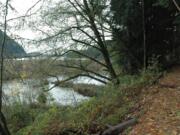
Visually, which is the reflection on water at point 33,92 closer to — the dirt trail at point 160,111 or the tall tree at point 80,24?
the tall tree at point 80,24

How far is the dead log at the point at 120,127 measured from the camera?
980 cm

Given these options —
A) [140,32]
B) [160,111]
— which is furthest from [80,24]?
[160,111]

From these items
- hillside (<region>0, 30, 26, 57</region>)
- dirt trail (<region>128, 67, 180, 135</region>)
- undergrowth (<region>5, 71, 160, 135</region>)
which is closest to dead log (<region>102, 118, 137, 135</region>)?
dirt trail (<region>128, 67, 180, 135</region>)

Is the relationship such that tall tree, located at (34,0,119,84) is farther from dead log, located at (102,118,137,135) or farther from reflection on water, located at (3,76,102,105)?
dead log, located at (102,118,137,135)

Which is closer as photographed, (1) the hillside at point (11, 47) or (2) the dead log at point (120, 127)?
(2) the dead log at point (120, 127)

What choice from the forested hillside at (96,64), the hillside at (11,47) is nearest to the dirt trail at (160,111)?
the forested hillside at (96,64)

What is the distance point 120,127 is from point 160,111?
123 cm

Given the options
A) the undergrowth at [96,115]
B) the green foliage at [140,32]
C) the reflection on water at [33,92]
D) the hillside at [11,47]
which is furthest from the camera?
the reflection on water at [33,92]

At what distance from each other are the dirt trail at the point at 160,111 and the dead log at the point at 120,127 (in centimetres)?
25

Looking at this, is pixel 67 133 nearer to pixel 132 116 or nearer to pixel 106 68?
pixel 132 116

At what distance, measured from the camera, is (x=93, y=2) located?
19719 mm

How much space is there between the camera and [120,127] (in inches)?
389

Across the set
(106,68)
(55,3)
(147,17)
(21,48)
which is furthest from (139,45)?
(21,48)

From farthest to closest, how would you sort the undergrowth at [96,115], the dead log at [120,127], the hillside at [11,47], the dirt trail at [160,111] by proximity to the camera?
1. the hillside at [11,47]
2. the undergrowth at [96,115]
3. the dead log at [120,127]
4. the dirt trail at [160,111]
